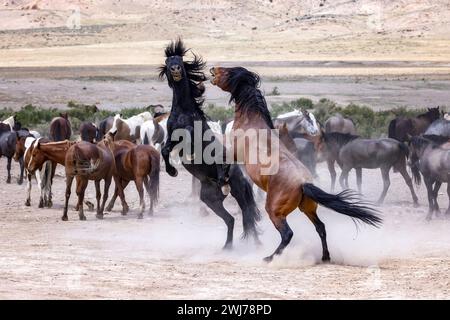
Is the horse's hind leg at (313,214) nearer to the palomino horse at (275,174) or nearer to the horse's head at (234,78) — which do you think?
the palomino horse at (275,174)

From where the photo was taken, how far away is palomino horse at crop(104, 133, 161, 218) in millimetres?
15617

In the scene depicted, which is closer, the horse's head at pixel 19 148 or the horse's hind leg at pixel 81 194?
the horse's hind leg at pixel 81 194

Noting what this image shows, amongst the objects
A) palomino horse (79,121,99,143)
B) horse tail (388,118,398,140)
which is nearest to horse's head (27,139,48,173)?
palomino horse (79,121,99,143)

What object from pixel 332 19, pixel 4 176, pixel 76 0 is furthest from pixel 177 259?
pixel 76 0

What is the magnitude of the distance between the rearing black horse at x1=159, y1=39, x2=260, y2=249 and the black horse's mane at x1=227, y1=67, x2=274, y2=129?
84 cm

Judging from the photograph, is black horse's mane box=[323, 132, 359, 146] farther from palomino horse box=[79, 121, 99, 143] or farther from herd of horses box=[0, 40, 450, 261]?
palomino horse box=[79, 121, 99, 143]

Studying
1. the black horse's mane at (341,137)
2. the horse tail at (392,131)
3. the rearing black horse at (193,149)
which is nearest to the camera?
the rearing black horse at (193,149)

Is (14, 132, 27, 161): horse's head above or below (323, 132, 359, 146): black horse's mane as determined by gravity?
below

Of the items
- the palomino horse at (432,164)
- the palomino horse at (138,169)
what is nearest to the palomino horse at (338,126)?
the palomino horse at (432,164)

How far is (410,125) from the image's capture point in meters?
22.2

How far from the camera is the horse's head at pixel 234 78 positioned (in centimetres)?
1109

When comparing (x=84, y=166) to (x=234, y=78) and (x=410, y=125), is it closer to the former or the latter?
→ (x=234, y=78)

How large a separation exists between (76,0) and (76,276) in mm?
91133

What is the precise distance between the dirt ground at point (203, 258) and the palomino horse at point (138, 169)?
1.08 ft
